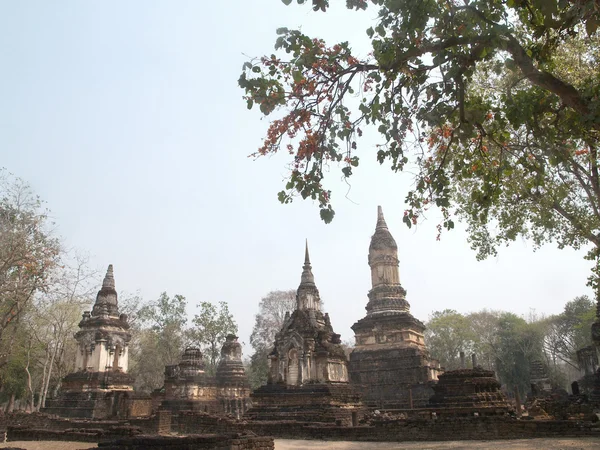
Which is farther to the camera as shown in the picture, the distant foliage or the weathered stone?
the distant foliage

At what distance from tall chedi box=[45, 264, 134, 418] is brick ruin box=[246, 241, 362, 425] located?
7.43m

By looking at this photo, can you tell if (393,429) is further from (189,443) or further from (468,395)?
(189,443)

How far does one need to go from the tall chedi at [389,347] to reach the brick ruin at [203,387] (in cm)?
697

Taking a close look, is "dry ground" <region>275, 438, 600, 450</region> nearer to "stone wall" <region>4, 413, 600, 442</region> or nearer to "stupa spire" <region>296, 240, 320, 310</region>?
"stone wall" <region>4, 413, 600, 442</region>

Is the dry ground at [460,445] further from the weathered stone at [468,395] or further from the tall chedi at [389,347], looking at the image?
the tall chedi at [389,347]

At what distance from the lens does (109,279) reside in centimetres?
2797

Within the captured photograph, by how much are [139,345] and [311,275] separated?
1962cm

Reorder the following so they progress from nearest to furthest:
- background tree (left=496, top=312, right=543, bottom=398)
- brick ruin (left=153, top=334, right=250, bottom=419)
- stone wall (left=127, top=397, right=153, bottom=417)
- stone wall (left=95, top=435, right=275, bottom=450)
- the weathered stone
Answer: stone wall (left=95, top=435, right=275, bottom=450) → the weathered stone → stone wall (left=127, top=397, right=153, bottom=417) → brick ruin (left=153, top=334, right=250, bottom=419) → background tree (left=496, top=312, right=543, bottom=398)

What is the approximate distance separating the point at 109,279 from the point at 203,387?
8.23m

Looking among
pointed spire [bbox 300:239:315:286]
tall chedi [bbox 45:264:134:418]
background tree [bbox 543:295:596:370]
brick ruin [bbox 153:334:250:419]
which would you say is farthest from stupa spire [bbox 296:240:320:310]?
background tree [bbox 543:295:596:370]

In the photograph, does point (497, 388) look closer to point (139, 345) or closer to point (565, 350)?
point (139, 345)

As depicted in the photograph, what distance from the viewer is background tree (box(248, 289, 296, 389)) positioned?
41625 mm

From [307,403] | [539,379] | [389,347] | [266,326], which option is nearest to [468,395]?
[307,403]

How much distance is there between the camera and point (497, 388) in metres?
18.3
